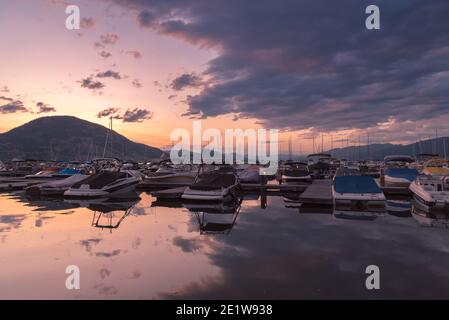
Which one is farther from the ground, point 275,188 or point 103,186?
point 103,186

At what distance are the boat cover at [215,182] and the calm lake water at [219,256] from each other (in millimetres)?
4759

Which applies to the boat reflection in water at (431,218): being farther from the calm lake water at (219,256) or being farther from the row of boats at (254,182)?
the row of boats at (254,182)

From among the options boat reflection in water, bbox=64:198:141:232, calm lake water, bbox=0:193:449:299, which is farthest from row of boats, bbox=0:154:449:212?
calm lake water, bbox=0:193:449:299

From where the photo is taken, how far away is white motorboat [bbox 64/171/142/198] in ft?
86.7

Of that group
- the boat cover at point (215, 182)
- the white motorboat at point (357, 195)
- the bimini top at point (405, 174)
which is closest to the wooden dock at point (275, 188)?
the boat cover at point (215, 182)

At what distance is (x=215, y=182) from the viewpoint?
88.2 feet

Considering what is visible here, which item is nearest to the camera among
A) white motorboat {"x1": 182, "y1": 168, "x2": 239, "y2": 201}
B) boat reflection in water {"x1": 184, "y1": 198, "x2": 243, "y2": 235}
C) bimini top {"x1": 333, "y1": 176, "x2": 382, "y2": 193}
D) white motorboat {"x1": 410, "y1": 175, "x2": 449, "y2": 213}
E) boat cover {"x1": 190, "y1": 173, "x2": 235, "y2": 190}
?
boat reflection in water {"x1": 184, "y1": 198, "x2": 243, "y2": 235}

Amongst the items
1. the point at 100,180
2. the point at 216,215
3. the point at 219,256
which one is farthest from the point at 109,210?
the point at 219,256

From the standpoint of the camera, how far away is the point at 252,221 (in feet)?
61.4

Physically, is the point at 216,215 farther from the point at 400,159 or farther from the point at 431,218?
the point at 400,159

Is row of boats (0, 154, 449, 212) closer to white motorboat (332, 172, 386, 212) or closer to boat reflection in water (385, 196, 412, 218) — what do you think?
white motorboat (332, 172, 386, 212)

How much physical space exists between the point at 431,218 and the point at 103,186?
871 inches

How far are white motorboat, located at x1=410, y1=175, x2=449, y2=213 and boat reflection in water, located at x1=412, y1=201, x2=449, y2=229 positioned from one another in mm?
473

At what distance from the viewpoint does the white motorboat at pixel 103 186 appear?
26.4 m
